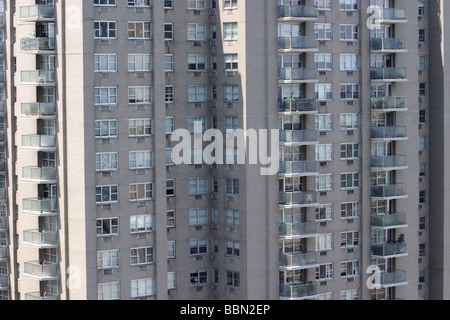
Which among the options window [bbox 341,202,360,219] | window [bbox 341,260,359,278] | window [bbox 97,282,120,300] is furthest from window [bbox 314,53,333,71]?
window [bbox 97,282,120,300]

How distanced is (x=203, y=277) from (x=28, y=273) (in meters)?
14.0

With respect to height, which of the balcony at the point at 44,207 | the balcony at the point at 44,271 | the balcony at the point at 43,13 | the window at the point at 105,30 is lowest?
the balcony at the point at 44,271

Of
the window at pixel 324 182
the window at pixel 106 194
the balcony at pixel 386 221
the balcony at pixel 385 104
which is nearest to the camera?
the window at pixel 106 194

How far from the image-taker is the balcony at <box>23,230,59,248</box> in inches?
4104

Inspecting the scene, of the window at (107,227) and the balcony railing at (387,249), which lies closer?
the window at (107,227)

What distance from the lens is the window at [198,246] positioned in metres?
109

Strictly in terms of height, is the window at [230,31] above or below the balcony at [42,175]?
above

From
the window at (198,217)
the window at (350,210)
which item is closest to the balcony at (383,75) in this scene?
the window at (350,210)

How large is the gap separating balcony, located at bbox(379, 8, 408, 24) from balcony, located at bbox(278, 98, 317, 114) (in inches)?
389

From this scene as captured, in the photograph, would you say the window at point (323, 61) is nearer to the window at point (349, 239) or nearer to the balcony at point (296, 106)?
the balcony at point (296, 106)

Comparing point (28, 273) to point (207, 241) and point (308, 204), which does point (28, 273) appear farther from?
point (308, 204)

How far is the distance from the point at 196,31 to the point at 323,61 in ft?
35.4

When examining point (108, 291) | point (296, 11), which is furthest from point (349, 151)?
point (108, 291)

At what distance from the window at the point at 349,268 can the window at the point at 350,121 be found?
36.6 feet
